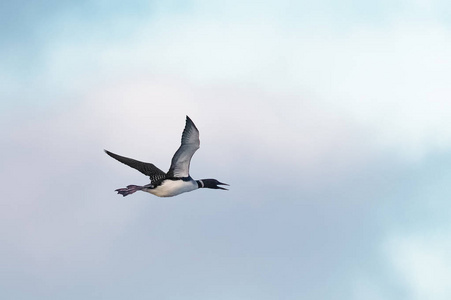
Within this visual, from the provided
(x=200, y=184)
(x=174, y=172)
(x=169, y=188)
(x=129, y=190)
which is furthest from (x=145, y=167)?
(x=200, y=184)

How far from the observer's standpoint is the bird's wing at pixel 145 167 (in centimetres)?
3759

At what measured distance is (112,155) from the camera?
126 ft

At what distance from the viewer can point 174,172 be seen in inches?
1465

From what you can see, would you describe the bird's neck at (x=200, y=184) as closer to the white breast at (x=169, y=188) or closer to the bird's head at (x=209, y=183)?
the bird's head at (x=209, y=183)

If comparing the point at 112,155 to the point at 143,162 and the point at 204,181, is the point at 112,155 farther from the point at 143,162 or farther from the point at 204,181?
Answer: the point at 204,181

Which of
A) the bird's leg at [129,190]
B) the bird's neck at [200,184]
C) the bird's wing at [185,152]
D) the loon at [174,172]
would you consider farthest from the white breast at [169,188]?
the bird's neck at [200,184]

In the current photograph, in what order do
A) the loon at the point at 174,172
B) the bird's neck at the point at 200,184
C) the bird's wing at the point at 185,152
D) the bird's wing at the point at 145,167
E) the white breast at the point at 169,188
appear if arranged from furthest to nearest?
the bird's neck at the point at 200,184 < the bird's wing at the point at 145,167 < the white breast at the point at 169,188 < the loon at the point at 174,172 < the bird's wing at the point at 185,152

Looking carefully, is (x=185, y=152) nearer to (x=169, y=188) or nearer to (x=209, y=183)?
(x=169, y=188)

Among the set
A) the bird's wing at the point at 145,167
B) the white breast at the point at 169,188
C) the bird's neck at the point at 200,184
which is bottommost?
the white breast at the point at 169,188

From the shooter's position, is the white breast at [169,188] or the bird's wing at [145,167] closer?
the white breast at [169,188]

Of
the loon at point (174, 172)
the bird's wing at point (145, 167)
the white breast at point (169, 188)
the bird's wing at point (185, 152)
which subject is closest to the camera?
the bird's wing at point (185, 152)

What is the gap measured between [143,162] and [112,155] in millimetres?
1657

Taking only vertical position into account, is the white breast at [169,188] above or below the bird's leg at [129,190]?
above

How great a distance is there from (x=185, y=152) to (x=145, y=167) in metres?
2.32
